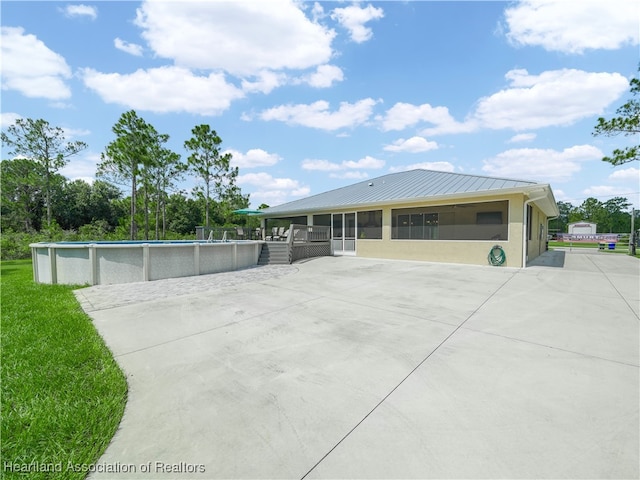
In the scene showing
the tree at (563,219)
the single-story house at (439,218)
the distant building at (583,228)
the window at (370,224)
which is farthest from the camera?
the tree at (563,219)

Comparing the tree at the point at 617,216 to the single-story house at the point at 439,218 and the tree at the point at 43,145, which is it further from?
the tree at the point at 43,145

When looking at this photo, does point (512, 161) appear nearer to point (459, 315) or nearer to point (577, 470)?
point (459, 315)

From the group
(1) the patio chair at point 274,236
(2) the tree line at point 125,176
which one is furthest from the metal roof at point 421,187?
(2) the tree line at point 125,176

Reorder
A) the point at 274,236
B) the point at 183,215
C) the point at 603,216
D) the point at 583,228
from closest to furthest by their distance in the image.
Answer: the point at 274,236, the point at 183,215, the point at 583,228, the point at 603,216

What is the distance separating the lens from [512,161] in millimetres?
26000

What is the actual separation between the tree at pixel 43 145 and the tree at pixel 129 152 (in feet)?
10.1

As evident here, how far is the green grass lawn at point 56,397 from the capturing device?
161cm

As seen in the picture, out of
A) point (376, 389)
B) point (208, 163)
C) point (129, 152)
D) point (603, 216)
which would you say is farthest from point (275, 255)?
point (603, 216)

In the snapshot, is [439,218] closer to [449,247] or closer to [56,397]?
[449,247]

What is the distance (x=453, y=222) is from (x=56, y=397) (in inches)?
481

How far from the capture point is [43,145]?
1986 cm

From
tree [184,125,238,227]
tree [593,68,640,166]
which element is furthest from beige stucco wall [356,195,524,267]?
tree [184,125,238,227]

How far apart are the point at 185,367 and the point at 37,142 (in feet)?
88.9

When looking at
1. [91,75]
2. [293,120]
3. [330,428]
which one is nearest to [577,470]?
[330,428]
